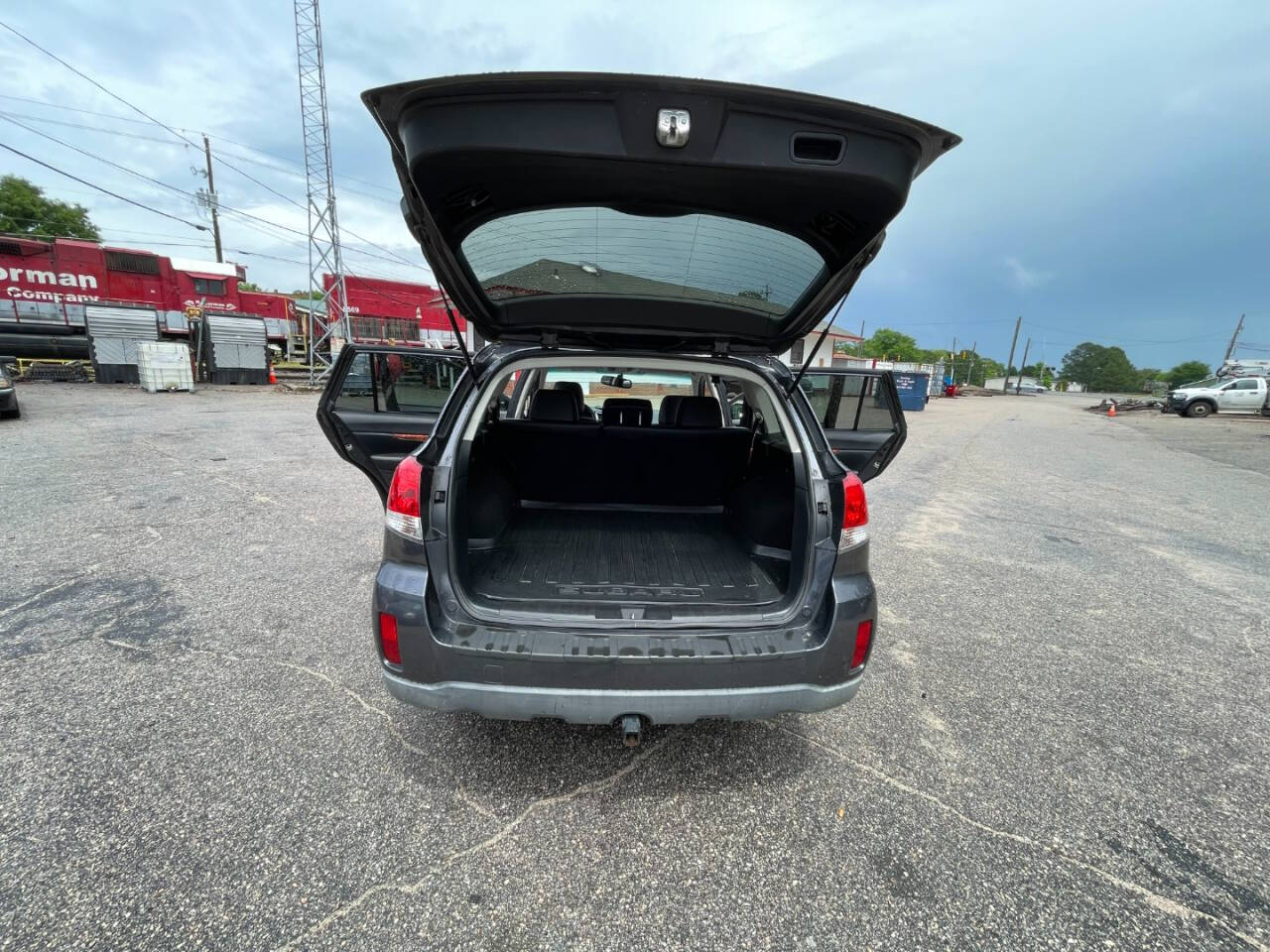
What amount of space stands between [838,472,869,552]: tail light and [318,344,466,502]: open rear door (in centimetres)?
236

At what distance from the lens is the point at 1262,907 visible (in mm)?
1552

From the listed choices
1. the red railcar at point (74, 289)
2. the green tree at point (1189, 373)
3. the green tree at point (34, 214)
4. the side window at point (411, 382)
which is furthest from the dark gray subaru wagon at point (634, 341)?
the green tree at point (1189, 373)

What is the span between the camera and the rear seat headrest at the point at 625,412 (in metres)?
3.86

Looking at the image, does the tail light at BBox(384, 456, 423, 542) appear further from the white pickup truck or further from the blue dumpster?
the white pickup truck

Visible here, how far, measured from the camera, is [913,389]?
74.0 ft

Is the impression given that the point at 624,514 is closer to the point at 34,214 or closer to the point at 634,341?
the point at 634,341

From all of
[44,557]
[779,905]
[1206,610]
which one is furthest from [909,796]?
[44,557]

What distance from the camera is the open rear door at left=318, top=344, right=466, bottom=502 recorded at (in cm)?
312

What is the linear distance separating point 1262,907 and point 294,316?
31.3 metres

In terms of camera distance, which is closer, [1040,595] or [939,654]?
[939,654]

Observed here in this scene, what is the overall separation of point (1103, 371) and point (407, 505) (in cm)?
13691

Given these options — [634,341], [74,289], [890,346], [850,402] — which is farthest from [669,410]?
[890,346]

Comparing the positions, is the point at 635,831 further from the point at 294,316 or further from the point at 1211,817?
the point at 294,316

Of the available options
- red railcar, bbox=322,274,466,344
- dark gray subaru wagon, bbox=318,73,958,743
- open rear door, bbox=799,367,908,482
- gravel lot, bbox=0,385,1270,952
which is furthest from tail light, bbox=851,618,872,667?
A: red railcar, bbox=322,274,466,344
